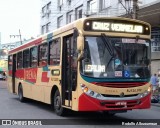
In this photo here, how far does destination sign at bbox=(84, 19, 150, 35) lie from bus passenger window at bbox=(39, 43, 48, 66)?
3.68 meters

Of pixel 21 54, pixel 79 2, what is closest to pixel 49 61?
pixel 21 54

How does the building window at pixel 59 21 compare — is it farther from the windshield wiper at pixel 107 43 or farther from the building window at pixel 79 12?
the windshield wiper at pixel 107 43

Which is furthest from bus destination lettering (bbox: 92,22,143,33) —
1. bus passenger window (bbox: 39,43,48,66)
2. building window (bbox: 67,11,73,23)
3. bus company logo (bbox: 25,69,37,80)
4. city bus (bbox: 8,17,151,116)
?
building window (bbox: 67,11,73,23)

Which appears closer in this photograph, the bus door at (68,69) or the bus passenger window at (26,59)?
the bus door at (68,69)

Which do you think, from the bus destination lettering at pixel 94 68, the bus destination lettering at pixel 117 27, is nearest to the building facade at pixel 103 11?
the bus destination lettering at pixel 117 27

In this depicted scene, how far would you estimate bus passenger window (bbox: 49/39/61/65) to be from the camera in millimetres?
12477

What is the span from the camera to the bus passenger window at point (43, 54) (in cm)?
1392

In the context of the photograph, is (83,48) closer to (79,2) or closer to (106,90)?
(106,90)

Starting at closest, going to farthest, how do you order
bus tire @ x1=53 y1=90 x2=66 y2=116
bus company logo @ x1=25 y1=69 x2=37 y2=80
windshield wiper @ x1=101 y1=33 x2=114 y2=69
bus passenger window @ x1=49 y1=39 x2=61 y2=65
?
1. windshield wiper @ x1=101 y1=33 x2=114 y2=69
2. bus tire @ x1=53 y1=90 x2=66 y2=116
3. bus passenger window @ x1=49 y1=39 x2=61 y2=65
4. bus company logo @ x1=25 y1=69 x2=37 y2=80

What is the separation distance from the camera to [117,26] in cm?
1090

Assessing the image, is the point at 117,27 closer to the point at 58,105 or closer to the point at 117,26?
the point at 117,26

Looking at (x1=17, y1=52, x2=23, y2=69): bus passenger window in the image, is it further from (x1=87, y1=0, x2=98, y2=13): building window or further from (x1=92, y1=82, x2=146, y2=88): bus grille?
(x1=87, y1=0, x2=98, y2=13): building window

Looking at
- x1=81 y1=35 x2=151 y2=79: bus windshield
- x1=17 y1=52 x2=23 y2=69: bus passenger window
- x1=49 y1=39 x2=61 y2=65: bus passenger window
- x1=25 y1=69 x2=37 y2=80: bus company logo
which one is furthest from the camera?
x1=17 y1=52 x2=23 y2=69: bus passenger window

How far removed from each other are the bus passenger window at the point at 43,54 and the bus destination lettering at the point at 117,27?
3711 millimetres
